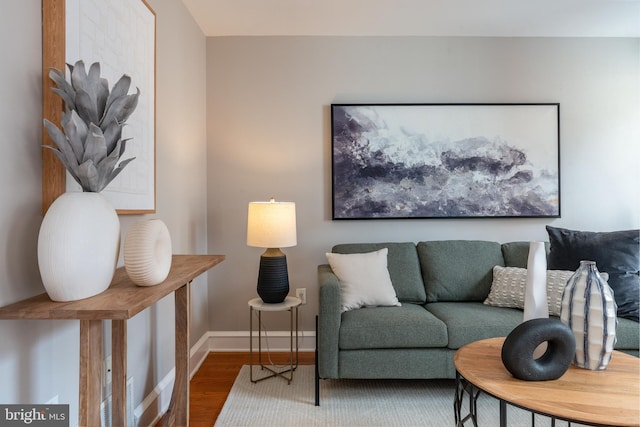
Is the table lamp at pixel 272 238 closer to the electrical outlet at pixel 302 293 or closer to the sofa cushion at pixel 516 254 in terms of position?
the electrical outlet at pixel 302 293

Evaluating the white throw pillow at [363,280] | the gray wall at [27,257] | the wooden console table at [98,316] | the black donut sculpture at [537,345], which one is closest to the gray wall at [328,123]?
the white throw pillow at [363,280]

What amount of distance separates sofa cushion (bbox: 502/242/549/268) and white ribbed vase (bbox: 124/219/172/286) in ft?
8.02

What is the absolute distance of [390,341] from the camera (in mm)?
2111

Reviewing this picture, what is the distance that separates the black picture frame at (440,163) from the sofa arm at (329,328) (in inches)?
38.2

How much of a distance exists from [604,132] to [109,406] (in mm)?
3843

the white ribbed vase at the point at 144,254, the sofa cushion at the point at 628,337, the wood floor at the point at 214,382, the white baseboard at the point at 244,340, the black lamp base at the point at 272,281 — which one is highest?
the white ribbed vase at the point at 144,254

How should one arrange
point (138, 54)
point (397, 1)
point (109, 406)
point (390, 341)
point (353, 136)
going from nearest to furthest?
1. point (109, 406)
2. point (138, 54)
3. point (390, 341)
4. point (397, 1)
5. point (353, 136)

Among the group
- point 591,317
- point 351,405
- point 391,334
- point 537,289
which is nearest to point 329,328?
point 391,334

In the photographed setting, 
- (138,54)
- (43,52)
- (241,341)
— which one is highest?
(138,54)

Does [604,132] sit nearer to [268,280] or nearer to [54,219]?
[268,280]

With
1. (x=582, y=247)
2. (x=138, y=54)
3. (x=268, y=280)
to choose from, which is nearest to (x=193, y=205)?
(x=268, y=280)

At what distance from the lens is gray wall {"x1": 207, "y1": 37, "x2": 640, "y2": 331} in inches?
117

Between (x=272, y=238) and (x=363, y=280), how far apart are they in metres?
0.66

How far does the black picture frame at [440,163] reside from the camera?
2953mm
